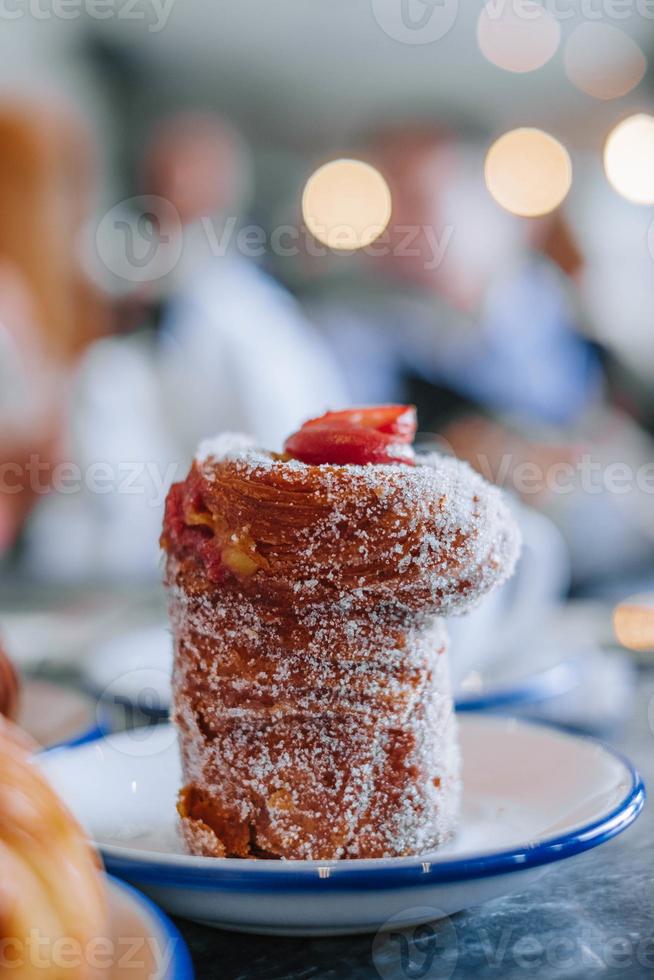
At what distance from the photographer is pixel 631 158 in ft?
18.3

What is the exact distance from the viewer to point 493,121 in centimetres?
582

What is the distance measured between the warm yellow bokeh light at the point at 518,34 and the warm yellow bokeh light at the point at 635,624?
12.5ft

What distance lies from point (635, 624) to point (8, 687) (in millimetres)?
869

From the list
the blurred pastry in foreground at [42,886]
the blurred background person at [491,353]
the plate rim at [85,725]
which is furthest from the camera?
the blurred background person at [491,353]

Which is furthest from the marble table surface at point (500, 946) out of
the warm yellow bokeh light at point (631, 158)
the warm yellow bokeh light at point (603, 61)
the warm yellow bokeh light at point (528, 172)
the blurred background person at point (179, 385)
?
the warm yellow bokeh light at point (631, 158)

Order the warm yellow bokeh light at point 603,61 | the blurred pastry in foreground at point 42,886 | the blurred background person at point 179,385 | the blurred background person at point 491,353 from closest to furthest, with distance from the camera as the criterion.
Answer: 1. the blurred pastry in foreground at point 42,886
2. the blurred background person at point 179,385
3. the blurred background person at point 491,353
4. the warm yellow bokeh light at point 603,61

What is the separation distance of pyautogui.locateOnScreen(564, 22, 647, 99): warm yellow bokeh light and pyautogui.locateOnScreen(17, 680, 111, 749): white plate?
5004mm

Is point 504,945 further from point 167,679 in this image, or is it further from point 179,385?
point 179,385

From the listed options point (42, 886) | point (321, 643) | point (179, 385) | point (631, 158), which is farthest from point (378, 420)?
point (631, 158)

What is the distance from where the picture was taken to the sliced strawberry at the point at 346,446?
633 millimetres

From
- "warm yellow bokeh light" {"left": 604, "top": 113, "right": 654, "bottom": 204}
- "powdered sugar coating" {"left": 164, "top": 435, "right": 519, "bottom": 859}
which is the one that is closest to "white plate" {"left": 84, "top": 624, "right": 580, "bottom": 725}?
"powdered sugar coating" {"left": 164, "top": 435, "right": 519, "bottom": 859}

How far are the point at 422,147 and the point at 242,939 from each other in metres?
2.89

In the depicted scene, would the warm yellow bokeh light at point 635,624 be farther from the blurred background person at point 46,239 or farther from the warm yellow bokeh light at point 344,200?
the warm yellow bokeh light at point 344,200

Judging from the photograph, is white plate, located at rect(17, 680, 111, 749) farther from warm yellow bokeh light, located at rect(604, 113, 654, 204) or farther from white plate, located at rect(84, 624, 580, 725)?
warm yellow bokeh light, located at rect(604, 113, 654, 204)
